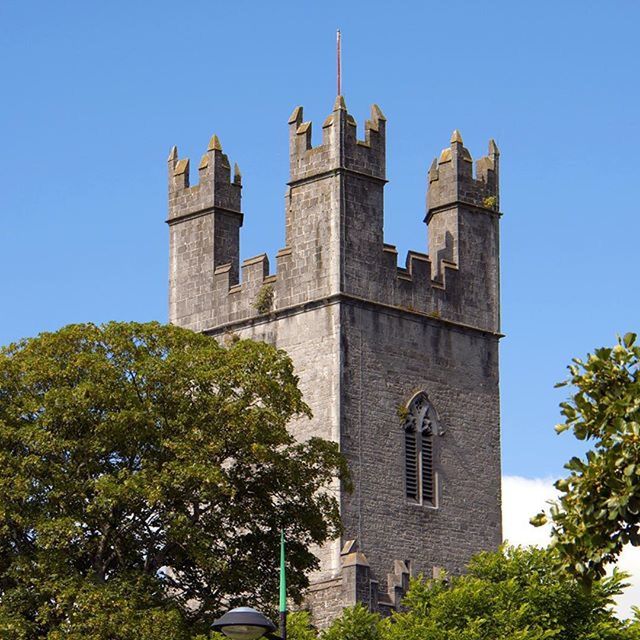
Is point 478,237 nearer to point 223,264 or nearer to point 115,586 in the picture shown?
point 223,264

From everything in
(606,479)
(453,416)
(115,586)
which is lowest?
(606,479)

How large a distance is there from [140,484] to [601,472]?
21.0m

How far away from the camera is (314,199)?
2131 inches

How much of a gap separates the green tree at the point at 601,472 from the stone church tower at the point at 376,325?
31207mm

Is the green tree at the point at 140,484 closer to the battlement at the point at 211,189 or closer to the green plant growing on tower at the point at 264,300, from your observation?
the green plant growing on tower at the point at 264,300

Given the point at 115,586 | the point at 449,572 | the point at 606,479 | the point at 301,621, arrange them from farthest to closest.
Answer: the point at 449,572 → the point at 301,621 → the point at 115,586 → the point at 606,479

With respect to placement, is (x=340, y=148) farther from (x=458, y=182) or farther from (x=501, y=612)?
(x=501, y=612)

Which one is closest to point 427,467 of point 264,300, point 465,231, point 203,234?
point 264,300

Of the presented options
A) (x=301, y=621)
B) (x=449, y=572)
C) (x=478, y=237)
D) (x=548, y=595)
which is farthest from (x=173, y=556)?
(x=478, y=237)

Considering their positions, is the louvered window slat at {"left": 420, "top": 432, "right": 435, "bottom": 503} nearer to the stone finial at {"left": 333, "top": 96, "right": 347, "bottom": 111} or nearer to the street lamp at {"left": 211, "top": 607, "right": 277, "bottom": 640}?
the stone finial at {"left": 333, "top": 96, "right": 347, "bottom": 111}

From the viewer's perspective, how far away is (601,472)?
1820 centimetres

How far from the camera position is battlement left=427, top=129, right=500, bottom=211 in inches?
2237

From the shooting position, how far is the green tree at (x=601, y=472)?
17969mm

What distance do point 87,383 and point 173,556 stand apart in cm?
367
